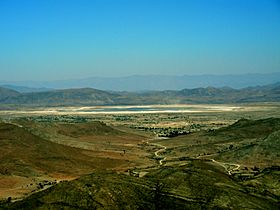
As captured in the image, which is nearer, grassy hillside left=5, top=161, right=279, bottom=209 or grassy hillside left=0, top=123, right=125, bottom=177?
grassy hillside left=5, top=161, right=279, bottom=209

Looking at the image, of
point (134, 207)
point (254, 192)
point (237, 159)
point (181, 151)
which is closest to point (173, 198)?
point (134, 207)

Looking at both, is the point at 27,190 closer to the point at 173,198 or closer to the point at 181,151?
the point at 173,198

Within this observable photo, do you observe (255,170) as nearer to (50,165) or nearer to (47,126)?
(50,165)

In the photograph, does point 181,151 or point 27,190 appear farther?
point 181,151

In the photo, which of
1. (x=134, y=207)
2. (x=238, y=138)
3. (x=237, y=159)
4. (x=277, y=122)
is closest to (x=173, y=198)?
(x=134, y=207)

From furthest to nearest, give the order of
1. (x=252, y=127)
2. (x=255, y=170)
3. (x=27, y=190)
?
(x=252, y=127) < (x=255, y=170) < (x=27, y=190)

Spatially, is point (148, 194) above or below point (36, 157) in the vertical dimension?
above

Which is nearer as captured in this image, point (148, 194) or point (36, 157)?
point (148, 194)

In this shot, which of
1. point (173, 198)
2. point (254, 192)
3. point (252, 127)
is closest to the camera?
point (173, 198)

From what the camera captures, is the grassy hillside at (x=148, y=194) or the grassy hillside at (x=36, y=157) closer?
the grassy hillside at (x=148, y=194)
